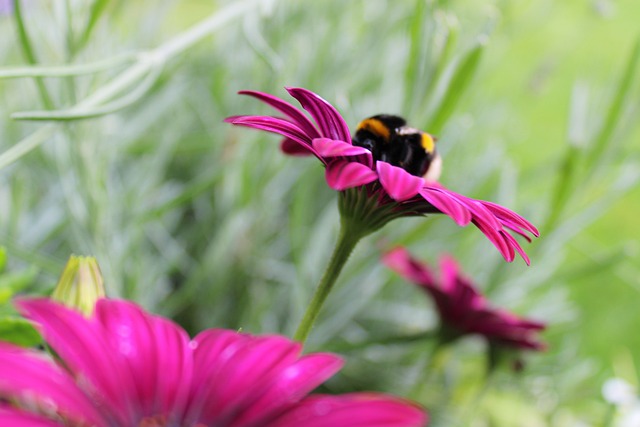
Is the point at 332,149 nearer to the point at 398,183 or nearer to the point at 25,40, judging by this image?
the point at 398,183

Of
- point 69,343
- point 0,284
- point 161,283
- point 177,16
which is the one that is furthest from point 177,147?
point 177,16

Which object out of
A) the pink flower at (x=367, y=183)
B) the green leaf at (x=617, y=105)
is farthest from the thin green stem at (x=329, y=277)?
the green leaf at (x=617, y=105)

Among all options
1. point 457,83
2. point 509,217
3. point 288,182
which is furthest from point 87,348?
point 288,182

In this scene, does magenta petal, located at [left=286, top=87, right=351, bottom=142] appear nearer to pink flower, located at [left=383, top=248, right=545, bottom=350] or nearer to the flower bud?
the flower bud

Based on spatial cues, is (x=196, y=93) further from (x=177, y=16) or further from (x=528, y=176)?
(x=177, y=16)

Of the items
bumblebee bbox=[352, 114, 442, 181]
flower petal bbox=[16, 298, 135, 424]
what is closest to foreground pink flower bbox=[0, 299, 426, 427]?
flower petal bbox=[16, 298, 135, 424]
